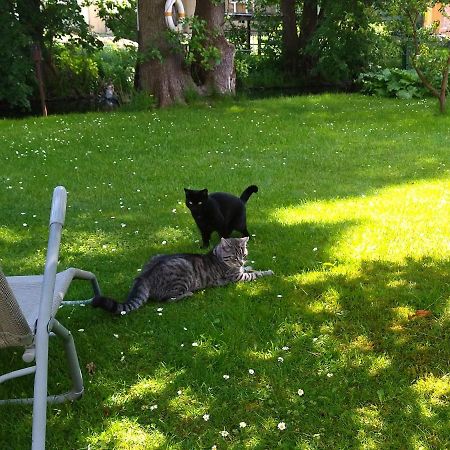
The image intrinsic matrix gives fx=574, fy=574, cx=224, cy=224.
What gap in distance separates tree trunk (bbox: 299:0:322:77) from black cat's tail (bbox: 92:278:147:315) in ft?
53.0

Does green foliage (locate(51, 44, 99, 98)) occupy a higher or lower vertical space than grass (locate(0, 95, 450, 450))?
higher

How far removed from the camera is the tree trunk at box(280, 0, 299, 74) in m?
19.4

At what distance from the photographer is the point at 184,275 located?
3.90 metres

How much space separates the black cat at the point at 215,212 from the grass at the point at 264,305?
0.21m

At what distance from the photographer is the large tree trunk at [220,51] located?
12.9m

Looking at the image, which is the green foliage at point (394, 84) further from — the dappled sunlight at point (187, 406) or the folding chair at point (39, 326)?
the folding chair at point (39, 326)

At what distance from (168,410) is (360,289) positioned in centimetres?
171

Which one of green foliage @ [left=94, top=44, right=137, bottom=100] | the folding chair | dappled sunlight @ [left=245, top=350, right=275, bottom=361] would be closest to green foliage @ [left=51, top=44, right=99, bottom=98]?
green foliage @ [left=94, top=44, right=137, bottom=100]

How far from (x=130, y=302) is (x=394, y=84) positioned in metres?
12.4

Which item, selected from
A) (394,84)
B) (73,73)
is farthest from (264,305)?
(73,73)

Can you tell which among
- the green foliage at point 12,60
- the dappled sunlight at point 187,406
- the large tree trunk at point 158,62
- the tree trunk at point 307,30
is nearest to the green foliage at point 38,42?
the green foliage at point 12,60

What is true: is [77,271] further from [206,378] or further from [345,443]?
[345,443]

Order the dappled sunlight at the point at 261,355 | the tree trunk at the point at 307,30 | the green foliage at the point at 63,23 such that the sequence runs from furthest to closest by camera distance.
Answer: the tree trunk at the point at 307,30, the green foliage at the point at 63,23, the dappled sunlight at the point at 261,355

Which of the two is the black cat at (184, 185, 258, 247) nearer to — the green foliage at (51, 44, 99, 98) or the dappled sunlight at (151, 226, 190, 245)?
the dappled sunlight at (151, 226, 190, 245)
